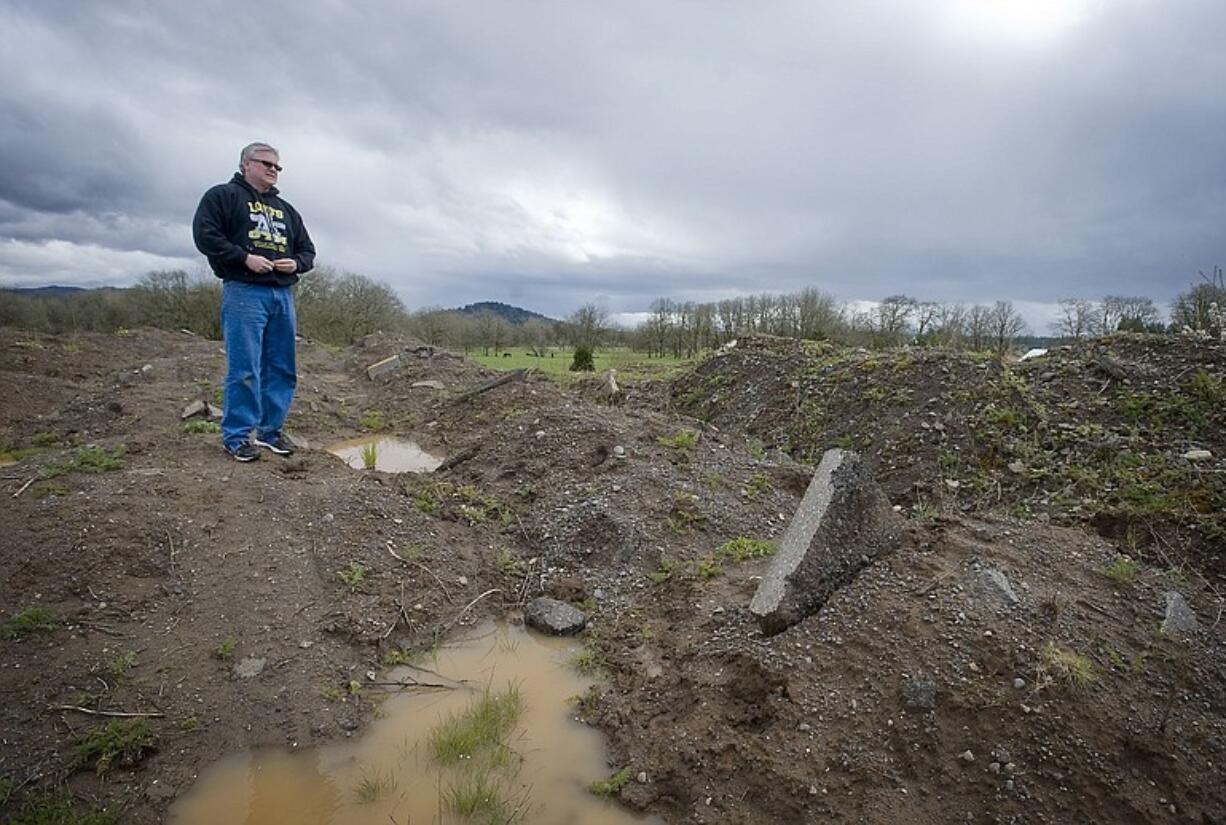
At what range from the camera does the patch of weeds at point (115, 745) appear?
7.91 ft

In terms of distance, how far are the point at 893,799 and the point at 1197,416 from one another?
210 inches

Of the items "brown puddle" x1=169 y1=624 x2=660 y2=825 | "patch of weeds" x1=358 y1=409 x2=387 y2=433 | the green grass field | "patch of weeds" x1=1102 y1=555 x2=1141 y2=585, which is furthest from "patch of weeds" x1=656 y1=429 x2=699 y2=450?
the green grass field

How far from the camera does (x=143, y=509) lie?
3.78 meters

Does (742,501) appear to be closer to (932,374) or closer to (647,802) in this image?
(647,802)

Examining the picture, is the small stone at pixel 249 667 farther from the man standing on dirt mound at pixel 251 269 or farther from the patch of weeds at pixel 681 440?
the patch of weeds at pixel 681 440

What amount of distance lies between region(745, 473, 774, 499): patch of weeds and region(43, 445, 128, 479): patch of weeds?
496 centimetres

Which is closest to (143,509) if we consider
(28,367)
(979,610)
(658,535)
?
(658,535)

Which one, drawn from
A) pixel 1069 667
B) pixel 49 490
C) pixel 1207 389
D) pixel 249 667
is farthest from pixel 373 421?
pixel 1207 389

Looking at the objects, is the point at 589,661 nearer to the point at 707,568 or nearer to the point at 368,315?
the point at 707,568

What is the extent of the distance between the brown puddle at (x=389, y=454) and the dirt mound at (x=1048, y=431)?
4278 mm

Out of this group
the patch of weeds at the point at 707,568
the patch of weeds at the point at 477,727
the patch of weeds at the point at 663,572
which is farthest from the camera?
the patch of weeds at the point at 663,572

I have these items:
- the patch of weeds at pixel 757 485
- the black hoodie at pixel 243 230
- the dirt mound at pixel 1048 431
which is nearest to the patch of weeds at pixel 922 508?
the dirt mound at pixel 1048 431

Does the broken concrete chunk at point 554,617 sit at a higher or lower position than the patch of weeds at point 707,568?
lower

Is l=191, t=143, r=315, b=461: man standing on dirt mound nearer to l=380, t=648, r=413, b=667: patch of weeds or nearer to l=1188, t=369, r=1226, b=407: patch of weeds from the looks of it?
l=380, t=648, r=413, b=667: patch of weeds
